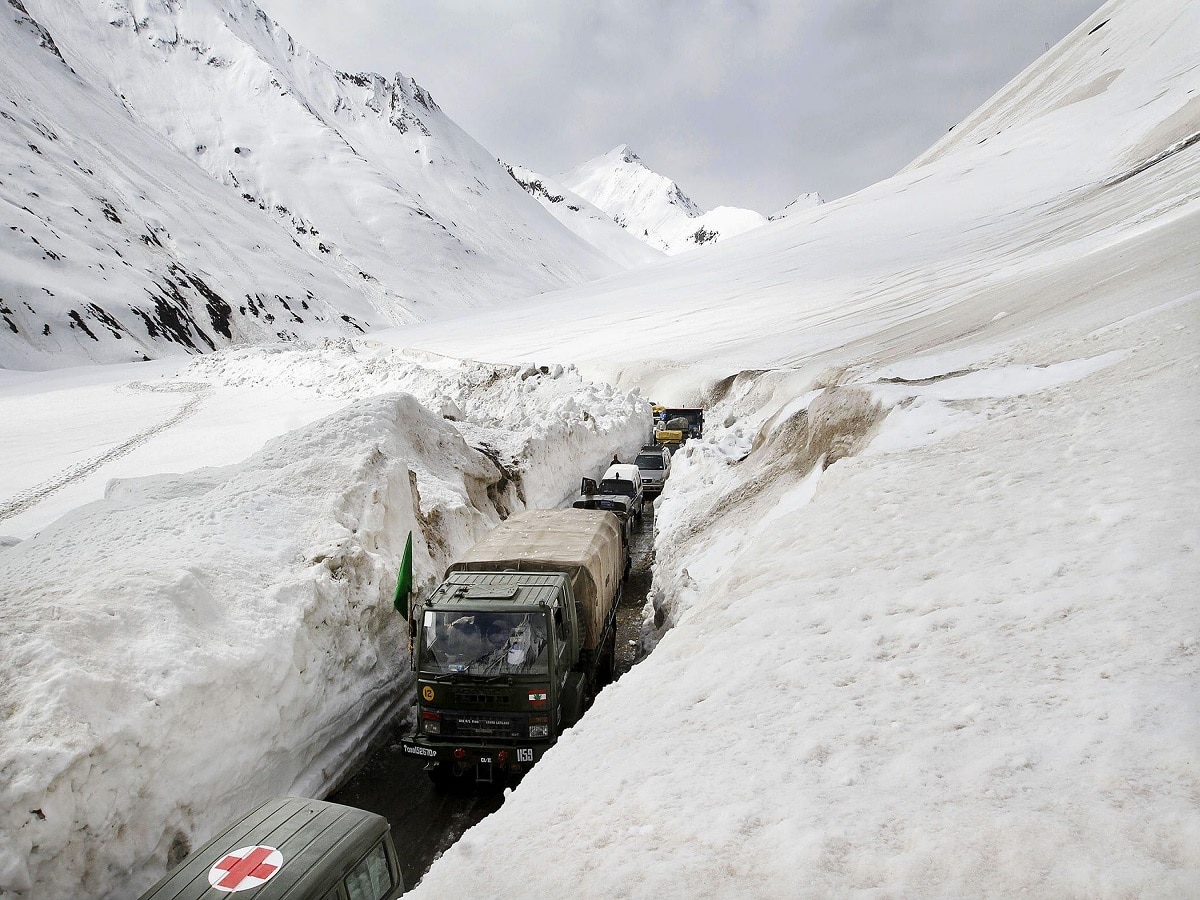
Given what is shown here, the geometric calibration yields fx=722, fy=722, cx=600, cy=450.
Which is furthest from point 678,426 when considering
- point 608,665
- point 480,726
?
point 480,726

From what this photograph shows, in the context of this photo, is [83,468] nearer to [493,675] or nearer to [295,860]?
[493,675]

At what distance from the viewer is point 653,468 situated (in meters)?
21.4

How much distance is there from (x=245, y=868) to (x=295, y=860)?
293 millimetres

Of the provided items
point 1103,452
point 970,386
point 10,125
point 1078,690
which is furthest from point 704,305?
point 10,125

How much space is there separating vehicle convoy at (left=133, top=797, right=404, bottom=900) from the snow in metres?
1.21

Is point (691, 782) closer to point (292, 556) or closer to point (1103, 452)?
point (1103, 452)

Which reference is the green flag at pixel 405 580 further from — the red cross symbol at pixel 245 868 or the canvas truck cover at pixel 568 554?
the red cross symbol at pixel 245 868

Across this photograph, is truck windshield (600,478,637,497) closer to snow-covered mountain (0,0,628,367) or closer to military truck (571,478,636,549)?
military truck (571,478,636,549)

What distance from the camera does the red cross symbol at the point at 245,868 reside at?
4.29 metres

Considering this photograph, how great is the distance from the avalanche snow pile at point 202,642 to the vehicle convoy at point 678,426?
38.1 feet

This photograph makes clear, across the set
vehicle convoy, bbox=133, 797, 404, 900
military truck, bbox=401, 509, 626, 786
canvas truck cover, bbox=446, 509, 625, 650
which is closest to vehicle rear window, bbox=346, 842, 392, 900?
vehicle convoy, bbox=133, 797, 404, 900

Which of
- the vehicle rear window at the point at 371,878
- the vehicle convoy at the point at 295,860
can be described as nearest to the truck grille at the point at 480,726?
the vehicle convoy at the point at 295,860

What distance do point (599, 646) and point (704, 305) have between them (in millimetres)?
38260

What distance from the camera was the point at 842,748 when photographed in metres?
3.63
